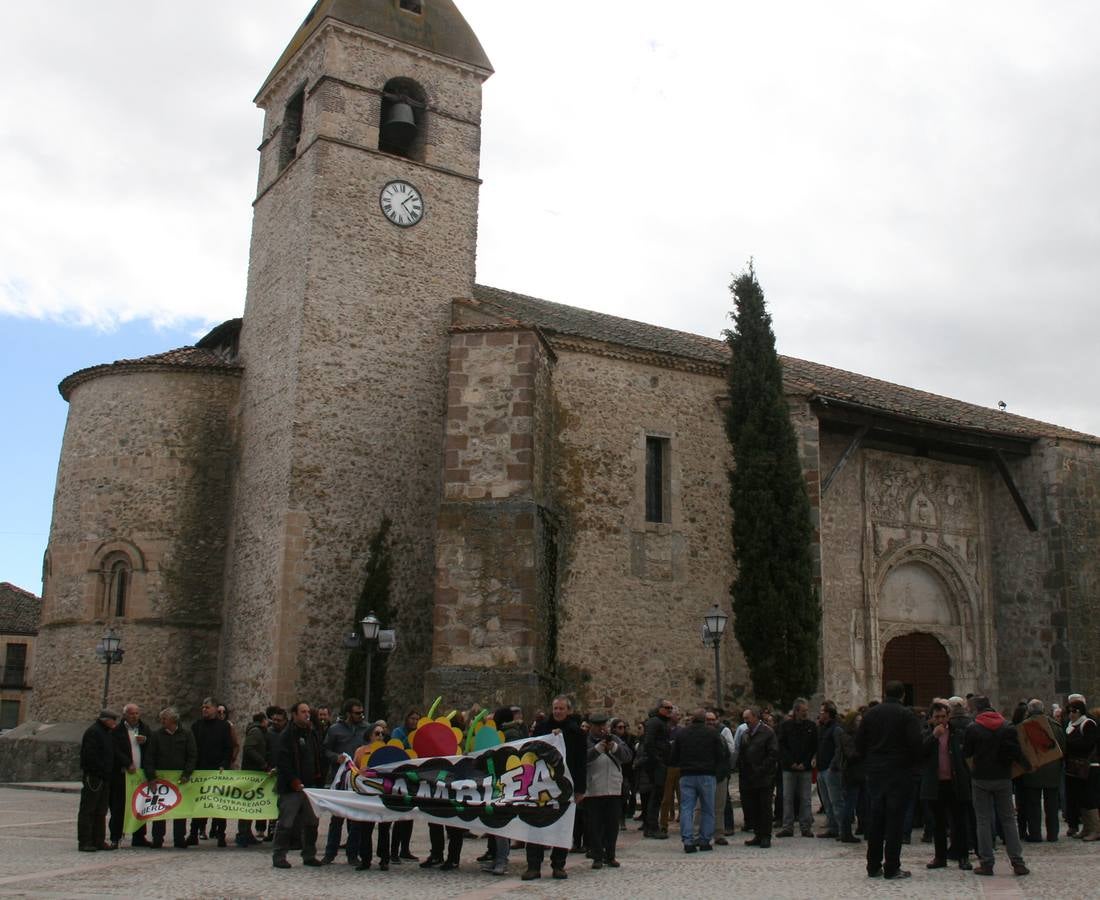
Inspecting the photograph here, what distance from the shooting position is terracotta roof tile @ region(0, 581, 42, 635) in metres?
47.7

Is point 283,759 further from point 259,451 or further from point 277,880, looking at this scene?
point 259,451

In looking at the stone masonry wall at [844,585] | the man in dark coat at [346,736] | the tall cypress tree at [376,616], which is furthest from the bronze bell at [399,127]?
the man in dark coat at [346,736]

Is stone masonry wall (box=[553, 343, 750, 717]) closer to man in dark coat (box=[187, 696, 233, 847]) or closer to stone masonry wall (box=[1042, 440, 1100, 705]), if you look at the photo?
stone masonry wall (box=[1042, 440, 1100, 705])

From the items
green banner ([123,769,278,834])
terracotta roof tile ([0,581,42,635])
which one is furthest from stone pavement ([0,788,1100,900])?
terracotta roof tile ([0,581,42,635])

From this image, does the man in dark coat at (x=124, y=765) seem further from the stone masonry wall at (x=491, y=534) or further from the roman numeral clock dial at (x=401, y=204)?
the roman numeral clock dial at (x=401, y=204)

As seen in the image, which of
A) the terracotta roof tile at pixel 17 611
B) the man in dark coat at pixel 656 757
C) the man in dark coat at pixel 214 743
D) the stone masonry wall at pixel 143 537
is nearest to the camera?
the man in dark coat at pixel 214 743

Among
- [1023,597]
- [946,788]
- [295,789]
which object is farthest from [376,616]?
[1023,597]

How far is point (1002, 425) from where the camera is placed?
2720 cm

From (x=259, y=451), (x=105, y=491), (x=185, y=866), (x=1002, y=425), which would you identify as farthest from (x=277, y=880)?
(x=1002, y=425)

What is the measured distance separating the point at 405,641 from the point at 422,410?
4.39m

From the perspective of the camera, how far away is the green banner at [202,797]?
11.8 m

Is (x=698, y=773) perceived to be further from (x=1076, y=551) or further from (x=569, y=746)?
(x=1076, y=551)

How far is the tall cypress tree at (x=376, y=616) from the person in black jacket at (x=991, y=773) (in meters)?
11.9

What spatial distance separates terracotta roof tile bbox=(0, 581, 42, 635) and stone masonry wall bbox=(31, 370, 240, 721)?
26.8 meters
